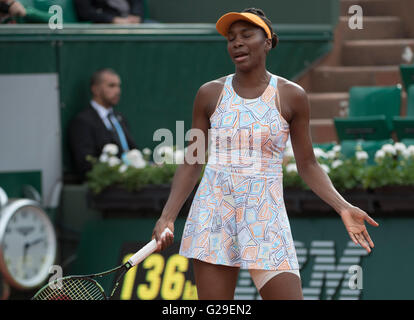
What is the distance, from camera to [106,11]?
7.79 metres

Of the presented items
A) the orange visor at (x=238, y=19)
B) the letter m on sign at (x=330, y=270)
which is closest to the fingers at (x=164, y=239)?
the orange visor at (x=238, y=19)

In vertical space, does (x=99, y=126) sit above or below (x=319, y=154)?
above

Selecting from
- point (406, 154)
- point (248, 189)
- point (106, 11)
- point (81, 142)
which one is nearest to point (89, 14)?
point (106, 11)

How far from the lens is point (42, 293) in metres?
3.51

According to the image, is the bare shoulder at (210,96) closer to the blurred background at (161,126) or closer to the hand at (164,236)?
the hand at (164,236)

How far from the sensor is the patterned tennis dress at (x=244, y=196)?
3.38 metres

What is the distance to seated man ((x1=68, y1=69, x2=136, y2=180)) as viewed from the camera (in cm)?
691

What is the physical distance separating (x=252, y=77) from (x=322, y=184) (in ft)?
1.65

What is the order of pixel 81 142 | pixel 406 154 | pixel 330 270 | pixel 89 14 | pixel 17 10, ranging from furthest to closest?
pixel 89 14
pixel 17 10
pixel 81 142
pixel 406 154
pixel 330 270

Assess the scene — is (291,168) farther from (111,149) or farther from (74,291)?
(74,291)

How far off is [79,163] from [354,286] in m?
2.36

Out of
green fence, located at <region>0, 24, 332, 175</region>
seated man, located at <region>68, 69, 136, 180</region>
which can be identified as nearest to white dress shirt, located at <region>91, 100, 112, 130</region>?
seated man, located at <region>68, 69, 136, 180</region>

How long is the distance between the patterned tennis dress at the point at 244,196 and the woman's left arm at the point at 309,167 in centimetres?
6
